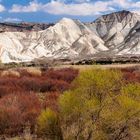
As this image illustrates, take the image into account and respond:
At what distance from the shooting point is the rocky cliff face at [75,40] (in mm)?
145750

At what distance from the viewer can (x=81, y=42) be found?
161 metres

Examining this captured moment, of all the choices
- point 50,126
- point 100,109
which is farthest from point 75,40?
point 100,109

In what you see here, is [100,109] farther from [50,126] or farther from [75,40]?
[75,40]

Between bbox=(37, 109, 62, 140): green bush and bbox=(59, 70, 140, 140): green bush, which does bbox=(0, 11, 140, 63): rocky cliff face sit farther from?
bbox=(59, 70, 140, 140): green bush

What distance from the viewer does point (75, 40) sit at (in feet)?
545

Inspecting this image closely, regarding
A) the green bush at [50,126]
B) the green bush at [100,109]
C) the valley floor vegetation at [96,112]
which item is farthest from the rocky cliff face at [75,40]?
the green bush at [100,109]

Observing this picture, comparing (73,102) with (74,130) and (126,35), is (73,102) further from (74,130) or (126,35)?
(126,35)

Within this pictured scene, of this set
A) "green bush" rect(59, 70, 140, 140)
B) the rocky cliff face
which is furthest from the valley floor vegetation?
the rocky cliff face

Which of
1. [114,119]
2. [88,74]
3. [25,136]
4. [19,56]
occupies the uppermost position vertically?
[88,74]

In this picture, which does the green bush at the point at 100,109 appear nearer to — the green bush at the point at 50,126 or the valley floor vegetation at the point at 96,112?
the valley floor vegetation at the point at 96,112

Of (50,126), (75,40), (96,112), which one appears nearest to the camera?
(96,112)

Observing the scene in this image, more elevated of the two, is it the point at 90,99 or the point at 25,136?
the point at 90,99

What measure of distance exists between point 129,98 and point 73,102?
242 centimetres

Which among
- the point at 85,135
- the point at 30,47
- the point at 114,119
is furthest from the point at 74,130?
the point at 30,47
